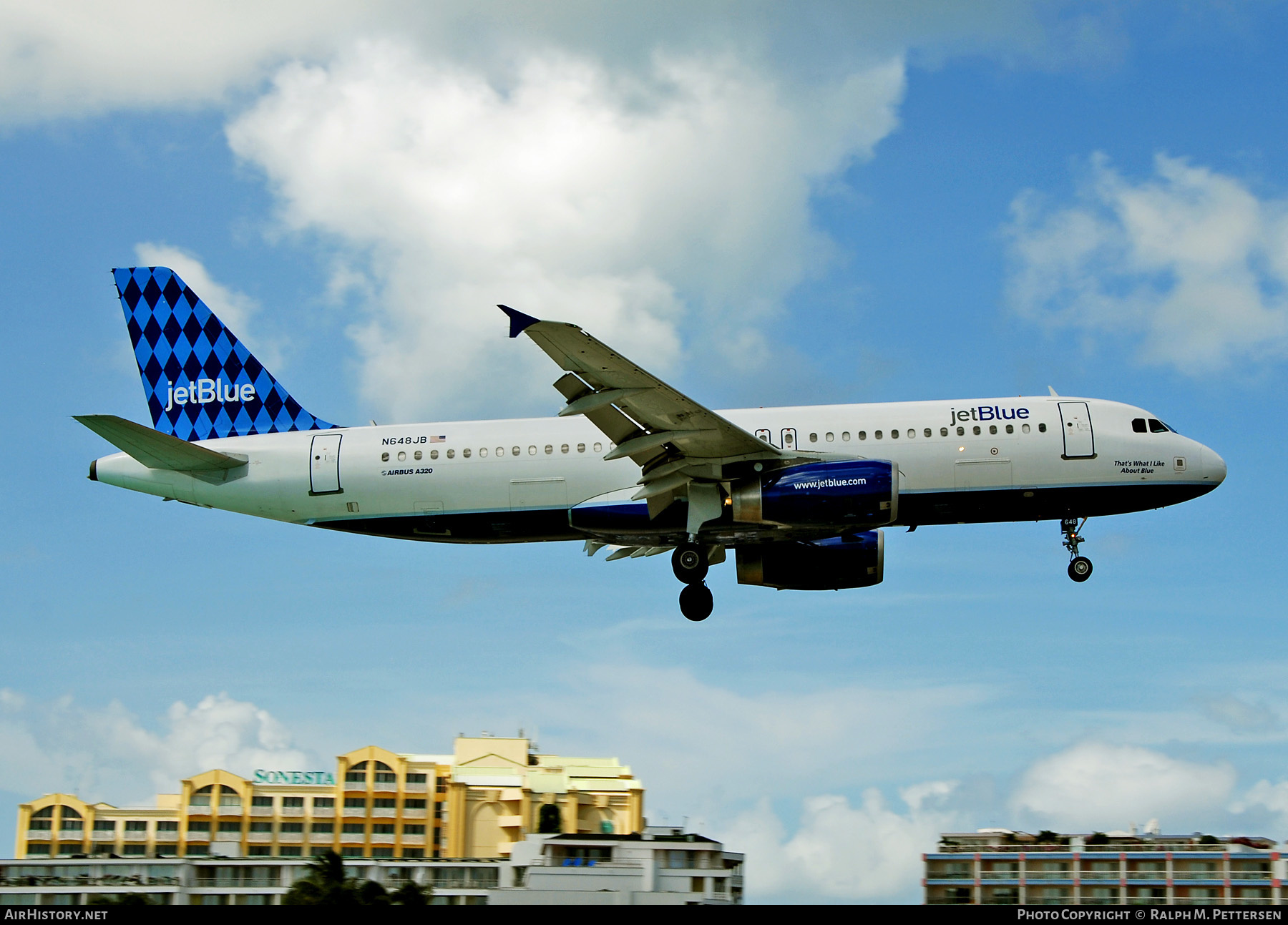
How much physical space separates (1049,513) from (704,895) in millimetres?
28116

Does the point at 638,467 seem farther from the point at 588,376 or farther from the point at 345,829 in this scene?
the point at 345,829

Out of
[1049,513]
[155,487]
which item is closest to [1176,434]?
[1049,513]

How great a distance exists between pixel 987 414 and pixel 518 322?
481 inches

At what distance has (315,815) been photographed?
8131 centimetres

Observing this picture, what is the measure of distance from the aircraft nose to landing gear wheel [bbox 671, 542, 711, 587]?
1215 cm

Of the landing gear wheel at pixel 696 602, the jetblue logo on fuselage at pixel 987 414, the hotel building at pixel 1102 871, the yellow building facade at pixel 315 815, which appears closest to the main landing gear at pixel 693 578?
the landing gear wheel at pixel 696 602

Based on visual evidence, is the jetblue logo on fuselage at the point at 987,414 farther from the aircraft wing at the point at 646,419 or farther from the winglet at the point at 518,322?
the winglet at the point at 518,322

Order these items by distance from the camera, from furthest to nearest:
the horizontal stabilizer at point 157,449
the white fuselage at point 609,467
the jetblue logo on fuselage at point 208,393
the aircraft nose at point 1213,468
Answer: the jetblue logo on fuselage at point 208,393, the aircraft nose at point 1213,468, the white fuselage at point 609,467, the horizontal stabilizer at point 157,449

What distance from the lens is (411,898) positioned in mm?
48562

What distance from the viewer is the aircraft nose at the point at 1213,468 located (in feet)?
104

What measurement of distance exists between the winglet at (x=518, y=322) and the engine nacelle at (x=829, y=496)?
720cm

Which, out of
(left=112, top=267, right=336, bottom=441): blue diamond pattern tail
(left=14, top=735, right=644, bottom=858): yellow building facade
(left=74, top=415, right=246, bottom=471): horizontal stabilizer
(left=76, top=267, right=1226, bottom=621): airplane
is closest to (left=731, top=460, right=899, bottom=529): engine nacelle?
(left=76, top=267, right=1226, bottom=621): airplane

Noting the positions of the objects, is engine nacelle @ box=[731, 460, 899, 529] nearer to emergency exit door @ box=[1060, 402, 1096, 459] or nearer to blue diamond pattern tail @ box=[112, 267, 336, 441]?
emergency exit door @ box=[1060, 402, 1096, 459]

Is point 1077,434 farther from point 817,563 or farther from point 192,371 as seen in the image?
point 192,371
